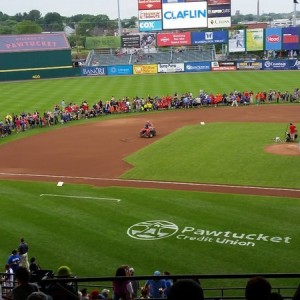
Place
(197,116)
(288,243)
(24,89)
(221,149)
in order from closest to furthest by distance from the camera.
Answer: (288,243), (221,149), (197,116), (24,89)

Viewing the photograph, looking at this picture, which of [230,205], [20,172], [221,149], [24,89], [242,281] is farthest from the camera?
[24,89]

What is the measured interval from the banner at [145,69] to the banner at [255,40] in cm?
1487

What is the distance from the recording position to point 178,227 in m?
18.4

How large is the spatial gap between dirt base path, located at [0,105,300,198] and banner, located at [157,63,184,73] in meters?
31.2

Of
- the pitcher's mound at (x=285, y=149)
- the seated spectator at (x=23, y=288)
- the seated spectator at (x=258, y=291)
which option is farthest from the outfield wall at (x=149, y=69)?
the seated spectator at (x=258, y=291)

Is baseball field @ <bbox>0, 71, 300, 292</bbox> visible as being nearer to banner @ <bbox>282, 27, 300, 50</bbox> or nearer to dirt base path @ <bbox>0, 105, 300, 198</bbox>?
dirt base path @ <bbox>0, 105, 300, 198</bbox>

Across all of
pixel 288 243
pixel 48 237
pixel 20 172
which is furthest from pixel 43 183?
pixel 288 243

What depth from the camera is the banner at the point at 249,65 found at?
247ft

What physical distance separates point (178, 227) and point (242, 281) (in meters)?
4.45

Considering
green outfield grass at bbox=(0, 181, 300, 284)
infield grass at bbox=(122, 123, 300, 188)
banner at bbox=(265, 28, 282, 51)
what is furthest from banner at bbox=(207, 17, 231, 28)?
green outfield grass at bbox=(0, 181, 300, 284)

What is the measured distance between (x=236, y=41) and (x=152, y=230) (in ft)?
215

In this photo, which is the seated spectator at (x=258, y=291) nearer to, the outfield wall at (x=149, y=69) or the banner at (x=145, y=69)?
the outfield wall at (x=149, y=69)

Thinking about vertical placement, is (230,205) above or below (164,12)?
below

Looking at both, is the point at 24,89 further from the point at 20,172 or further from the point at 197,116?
the point at 20,172
